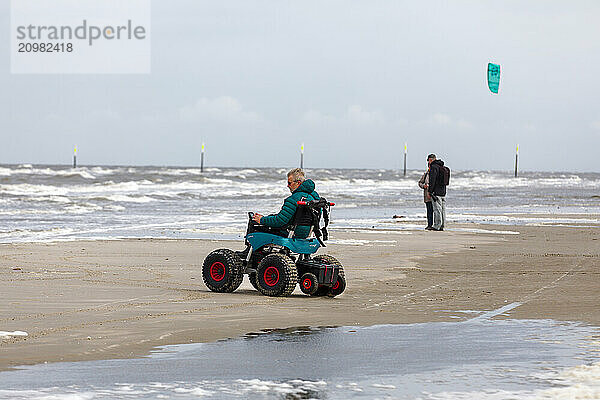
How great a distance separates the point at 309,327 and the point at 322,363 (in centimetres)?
153

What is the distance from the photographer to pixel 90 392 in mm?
5488

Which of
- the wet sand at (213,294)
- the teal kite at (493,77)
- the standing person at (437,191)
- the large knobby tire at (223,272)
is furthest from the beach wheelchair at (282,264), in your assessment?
the teal kite at (493,77)

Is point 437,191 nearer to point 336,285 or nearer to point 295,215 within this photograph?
point 336,285

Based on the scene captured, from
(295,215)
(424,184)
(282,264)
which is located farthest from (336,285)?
(424,184)

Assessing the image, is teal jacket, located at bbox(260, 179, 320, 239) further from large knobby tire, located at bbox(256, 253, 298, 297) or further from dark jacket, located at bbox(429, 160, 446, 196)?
dark jacket, located at bbox(429, 160, 446, 196)

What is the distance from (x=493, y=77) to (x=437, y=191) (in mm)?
7426

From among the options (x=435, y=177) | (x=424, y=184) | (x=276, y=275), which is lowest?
(x=276, y=275)

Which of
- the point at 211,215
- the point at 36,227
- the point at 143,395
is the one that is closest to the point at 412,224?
the point at 211,215

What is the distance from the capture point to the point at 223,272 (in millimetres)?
10219

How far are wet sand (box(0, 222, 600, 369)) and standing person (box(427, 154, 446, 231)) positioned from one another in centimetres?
457

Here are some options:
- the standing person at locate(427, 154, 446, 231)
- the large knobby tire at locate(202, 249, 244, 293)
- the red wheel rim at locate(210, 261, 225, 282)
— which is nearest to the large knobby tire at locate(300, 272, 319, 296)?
the large knobby tire at locate(202, 249, 244, 293)

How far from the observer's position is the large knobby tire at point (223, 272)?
1018cm

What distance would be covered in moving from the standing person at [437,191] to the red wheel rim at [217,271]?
12.0 m

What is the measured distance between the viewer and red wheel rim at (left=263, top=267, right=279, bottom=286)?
32.4ft
